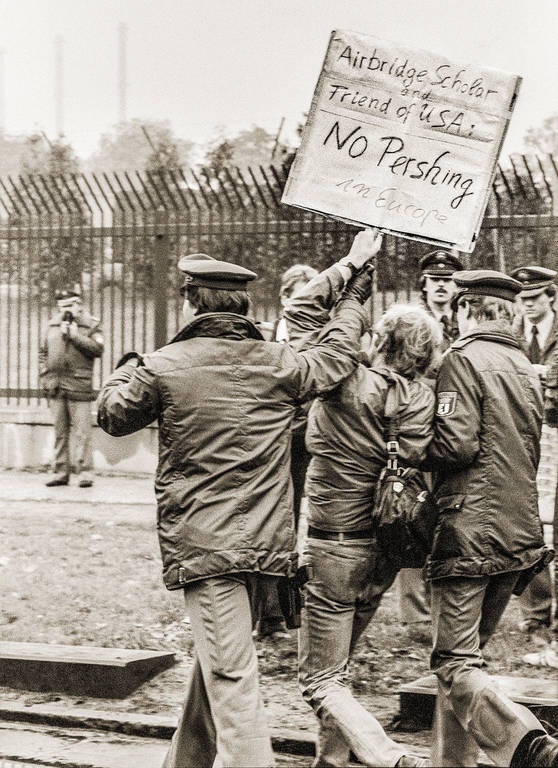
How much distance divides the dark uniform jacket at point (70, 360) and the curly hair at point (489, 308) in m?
7.24

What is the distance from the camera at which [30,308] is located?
13.1 m

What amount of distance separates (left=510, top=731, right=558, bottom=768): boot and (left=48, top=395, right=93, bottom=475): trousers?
8008 millimetres

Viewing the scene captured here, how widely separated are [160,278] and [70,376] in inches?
55.4

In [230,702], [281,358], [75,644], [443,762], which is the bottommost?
[75,644]

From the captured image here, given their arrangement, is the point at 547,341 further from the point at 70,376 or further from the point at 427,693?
the point at 70,376

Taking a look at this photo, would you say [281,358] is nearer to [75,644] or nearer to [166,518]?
[166,518]

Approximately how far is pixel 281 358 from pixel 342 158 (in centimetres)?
118

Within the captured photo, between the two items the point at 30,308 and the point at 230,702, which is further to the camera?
the point at 30,308

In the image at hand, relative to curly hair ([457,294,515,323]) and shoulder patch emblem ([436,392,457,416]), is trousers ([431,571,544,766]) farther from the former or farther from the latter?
curly hair ([457,294,515,323])

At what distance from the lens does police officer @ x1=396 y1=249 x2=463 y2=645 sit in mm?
6746

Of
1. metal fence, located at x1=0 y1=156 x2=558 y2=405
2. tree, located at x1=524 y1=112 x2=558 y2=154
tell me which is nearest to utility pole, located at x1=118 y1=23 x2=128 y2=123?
tree, located at x1=524 y1=112 x2=558 y2=154

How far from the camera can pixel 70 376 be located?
11797mm

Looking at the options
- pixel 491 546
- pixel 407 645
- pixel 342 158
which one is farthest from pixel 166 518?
pixel 407 645

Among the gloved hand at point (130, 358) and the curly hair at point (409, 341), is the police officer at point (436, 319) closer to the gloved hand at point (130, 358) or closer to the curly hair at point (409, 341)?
the curly hair at point (409, 341)
